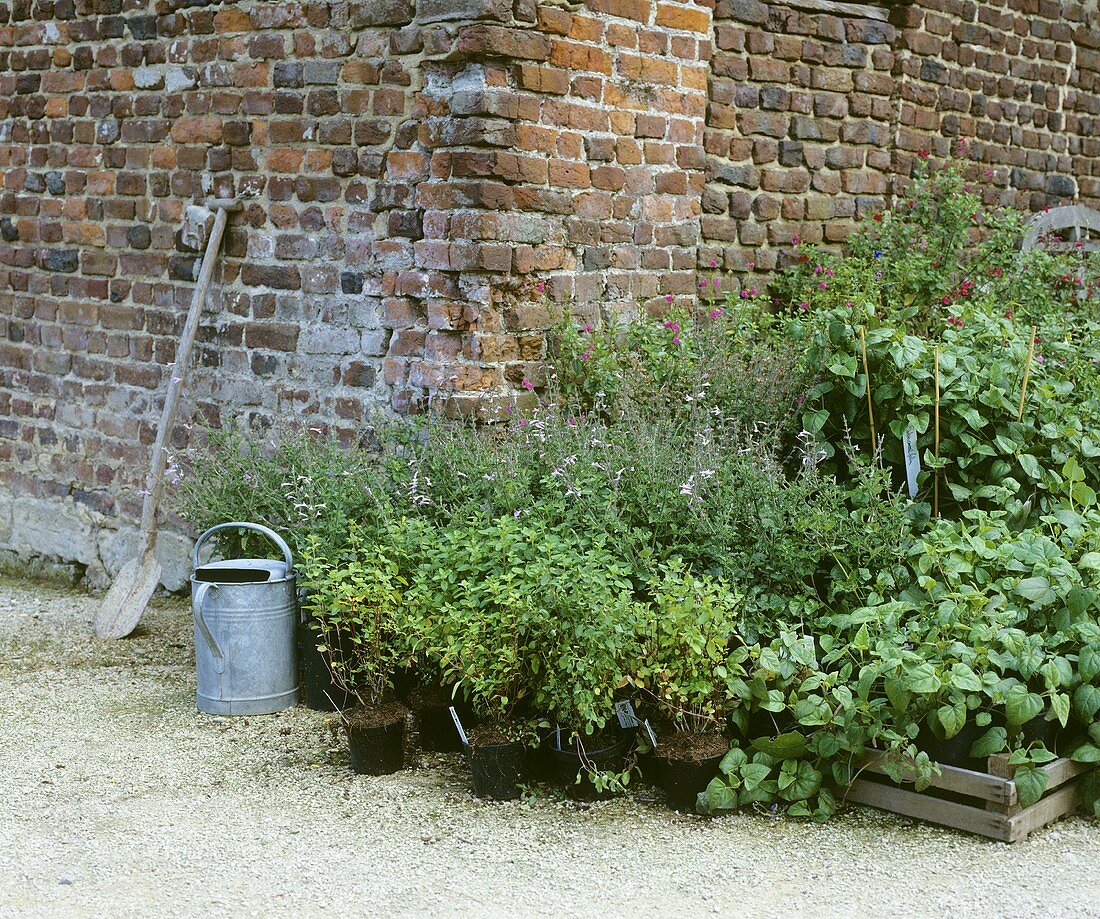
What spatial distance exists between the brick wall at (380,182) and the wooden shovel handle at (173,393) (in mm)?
104

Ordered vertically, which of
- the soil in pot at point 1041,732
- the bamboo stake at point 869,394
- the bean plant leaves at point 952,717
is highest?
the bamboo stake at point 869,394

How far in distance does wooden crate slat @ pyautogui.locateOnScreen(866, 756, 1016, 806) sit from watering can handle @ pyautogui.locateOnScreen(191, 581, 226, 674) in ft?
7.38

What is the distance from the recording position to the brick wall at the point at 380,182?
5.21 m

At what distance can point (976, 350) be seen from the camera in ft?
16.3

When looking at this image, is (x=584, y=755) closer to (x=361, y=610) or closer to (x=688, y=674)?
(x=688, y=674)

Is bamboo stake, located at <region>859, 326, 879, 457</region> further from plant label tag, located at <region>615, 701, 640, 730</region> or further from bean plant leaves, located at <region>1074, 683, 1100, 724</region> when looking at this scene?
plant label tag, located at <region>615, 701, 640, 730</region>

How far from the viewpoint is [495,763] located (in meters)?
3.83

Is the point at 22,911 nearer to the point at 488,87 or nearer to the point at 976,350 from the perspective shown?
the point at 488,87

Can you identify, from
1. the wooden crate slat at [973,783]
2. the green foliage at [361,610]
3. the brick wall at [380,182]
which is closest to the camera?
the wooden crate slat at [973,783]

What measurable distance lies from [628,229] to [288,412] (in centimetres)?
168

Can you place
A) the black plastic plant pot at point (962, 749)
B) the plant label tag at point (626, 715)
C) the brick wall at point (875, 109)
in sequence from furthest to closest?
the brick wall at point (875, 109)
the plant label tag at point (626, 715)
the black plastic plant pot at point (962, 749)

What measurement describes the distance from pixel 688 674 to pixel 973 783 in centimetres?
83

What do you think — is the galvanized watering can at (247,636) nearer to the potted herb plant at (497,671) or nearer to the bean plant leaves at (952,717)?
the potted herb plant at (497,671)

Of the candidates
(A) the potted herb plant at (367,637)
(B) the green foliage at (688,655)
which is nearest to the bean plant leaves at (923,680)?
(B) the green foliage at (688,655)
